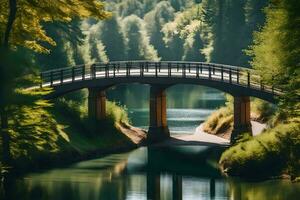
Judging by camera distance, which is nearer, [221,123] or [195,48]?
[221,123]

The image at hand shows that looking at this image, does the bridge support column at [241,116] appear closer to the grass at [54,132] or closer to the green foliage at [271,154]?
the grass at [54,132]

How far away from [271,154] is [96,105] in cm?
2329

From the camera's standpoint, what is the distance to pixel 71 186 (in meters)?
53.2

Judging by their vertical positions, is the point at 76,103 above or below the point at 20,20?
below

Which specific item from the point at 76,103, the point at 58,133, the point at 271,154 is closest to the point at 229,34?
the point at 76,103

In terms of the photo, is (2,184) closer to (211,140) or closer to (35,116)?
(35,116)

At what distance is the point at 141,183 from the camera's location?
5572cm

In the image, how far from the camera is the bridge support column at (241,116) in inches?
2793

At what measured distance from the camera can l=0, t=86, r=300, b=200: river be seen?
165 ft

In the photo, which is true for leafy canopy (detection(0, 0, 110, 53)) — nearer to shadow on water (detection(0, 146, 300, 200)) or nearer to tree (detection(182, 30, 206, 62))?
shadow on water (detection(0, 146, 300, 200))

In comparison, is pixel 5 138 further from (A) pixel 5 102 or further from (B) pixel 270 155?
(B) pixel 270 155

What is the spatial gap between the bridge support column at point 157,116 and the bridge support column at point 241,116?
8138 millimetres

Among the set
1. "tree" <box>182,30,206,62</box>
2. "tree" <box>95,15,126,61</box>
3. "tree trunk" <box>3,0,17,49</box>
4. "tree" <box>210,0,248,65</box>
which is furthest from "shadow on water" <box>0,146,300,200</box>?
"tree" <box>182,30,206,62</box>

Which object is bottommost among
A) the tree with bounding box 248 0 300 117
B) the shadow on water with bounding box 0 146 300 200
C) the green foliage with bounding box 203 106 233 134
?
the shadow on water with bounding box 0 146 300 200
